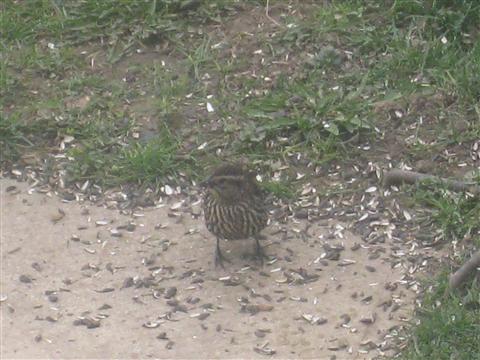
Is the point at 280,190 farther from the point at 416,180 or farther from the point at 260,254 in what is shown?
the point at 416,180

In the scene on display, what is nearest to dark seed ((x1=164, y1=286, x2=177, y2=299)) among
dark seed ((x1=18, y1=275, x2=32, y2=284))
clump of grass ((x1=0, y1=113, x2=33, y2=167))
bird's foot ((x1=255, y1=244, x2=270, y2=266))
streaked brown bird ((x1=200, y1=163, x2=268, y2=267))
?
streaked brown bird ((x1=200, y1=163, x2=268, y2=267))

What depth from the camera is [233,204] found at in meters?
7.26

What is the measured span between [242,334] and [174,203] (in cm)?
137

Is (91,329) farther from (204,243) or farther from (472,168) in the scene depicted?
(472,168)

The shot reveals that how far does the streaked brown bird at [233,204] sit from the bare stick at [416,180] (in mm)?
826

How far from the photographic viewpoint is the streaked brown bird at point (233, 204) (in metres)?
7.21

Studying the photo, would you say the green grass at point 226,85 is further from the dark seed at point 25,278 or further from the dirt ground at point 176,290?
the dark seed at point 25,278

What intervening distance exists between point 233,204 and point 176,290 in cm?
55

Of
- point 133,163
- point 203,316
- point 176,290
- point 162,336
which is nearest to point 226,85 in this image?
point 133,163

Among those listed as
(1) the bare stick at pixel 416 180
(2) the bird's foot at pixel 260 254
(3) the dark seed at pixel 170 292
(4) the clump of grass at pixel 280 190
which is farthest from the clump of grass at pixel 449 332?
(4) the clump of grass at pixel 280 190

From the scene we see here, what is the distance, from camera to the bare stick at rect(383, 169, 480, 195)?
7.44m

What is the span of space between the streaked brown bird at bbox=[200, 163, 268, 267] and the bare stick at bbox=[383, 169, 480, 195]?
826 millimetres

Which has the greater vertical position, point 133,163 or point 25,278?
point 133,163

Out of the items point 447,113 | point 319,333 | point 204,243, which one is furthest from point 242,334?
point 447,113
